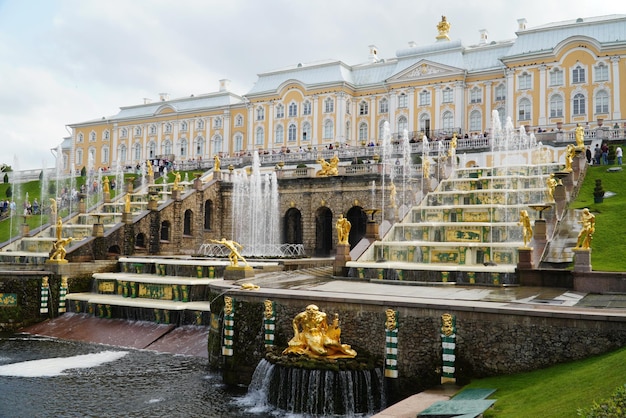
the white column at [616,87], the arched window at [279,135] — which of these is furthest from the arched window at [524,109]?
the arched window at [279,135]

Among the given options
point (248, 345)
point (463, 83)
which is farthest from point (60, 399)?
point (463, 83)

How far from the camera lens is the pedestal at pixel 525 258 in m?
17.9

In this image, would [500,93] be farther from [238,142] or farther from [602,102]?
[238,142]

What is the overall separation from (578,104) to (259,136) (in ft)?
113

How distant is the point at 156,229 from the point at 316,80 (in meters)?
35.0

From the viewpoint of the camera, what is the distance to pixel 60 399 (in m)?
13.6

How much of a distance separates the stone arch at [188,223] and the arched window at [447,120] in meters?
30.4

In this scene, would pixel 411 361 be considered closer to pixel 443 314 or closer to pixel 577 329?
pixel 443 314

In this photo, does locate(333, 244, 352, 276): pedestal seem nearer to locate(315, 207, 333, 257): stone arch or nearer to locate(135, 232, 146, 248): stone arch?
locate(315, 207, 333, 257): stone arch

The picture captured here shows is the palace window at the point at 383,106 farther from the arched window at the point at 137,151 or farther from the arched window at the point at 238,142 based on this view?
the arched window at the point at 137,151

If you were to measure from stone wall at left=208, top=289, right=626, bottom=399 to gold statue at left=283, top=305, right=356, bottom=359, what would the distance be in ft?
1.70

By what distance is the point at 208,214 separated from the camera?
38594mm

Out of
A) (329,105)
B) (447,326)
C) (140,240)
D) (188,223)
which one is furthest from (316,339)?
(329,105)

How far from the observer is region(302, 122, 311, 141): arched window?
63875mm
